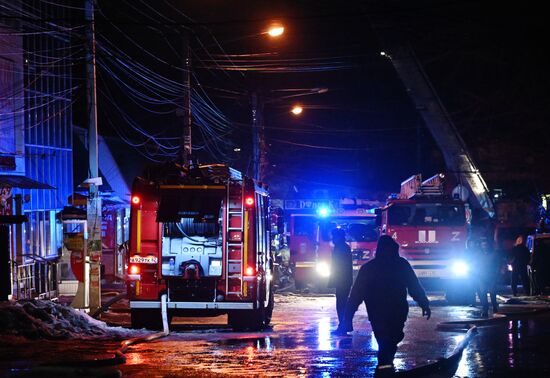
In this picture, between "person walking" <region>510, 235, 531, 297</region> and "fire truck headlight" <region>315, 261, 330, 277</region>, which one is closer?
"person walking" <region>510, 235, 531, 297</region>

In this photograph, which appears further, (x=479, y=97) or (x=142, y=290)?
(x=479, y=97)

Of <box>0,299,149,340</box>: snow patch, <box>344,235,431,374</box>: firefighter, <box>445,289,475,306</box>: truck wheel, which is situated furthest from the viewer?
<box>445,289,475,306</box>: truck wheel

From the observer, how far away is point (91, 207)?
19188mm

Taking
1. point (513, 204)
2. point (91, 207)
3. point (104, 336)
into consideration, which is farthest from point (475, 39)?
point (104, 336)

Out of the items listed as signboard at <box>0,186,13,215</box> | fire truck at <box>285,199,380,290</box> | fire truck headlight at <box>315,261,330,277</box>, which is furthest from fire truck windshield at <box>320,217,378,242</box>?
signboard at <box>0,186,13,215</box>

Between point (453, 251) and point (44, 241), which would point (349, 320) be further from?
point (44, 241)

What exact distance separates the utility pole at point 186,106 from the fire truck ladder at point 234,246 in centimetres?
751

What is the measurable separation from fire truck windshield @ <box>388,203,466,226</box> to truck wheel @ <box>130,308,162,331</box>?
35.5 ft

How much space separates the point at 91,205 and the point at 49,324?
5053 millimetres

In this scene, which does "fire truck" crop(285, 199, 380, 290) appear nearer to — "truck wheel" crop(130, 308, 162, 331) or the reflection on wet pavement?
the reflection on wet pavement

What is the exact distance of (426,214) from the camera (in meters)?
25.3

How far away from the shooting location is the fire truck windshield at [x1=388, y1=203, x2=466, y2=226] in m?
25.3

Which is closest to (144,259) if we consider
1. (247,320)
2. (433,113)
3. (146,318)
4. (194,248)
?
(194,248)

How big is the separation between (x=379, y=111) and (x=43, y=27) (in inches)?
1283
